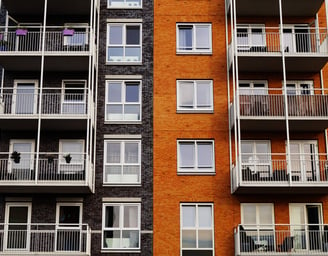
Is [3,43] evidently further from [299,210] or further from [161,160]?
[299,210]

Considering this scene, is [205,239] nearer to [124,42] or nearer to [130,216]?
[130,216]

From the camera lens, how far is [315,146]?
25.9 m

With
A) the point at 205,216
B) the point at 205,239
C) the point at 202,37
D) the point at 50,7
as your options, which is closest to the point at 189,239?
the point at 205,239

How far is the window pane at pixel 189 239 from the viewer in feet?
80.1

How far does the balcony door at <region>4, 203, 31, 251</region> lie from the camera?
23984mm

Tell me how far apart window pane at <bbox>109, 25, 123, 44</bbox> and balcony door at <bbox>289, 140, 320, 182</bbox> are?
8.54m

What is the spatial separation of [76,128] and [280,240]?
9155mm

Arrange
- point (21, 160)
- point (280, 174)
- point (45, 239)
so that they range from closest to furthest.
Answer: point (45, 239) < point (280, 174) < point (21, 160)

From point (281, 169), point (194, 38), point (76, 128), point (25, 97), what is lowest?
point (281, 169)

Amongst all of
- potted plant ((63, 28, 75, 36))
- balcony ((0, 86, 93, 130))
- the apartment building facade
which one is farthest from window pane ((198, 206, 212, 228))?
potted plant ((63, 28, 75, 36))

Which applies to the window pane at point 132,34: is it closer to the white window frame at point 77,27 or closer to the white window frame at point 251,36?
the white window frame at point 77,27

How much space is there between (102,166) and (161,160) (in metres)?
2.38

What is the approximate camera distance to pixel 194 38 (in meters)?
27.2

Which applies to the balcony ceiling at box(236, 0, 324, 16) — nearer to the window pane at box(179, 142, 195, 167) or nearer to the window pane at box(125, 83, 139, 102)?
the window pane at box(125, 83, 139, 102)
